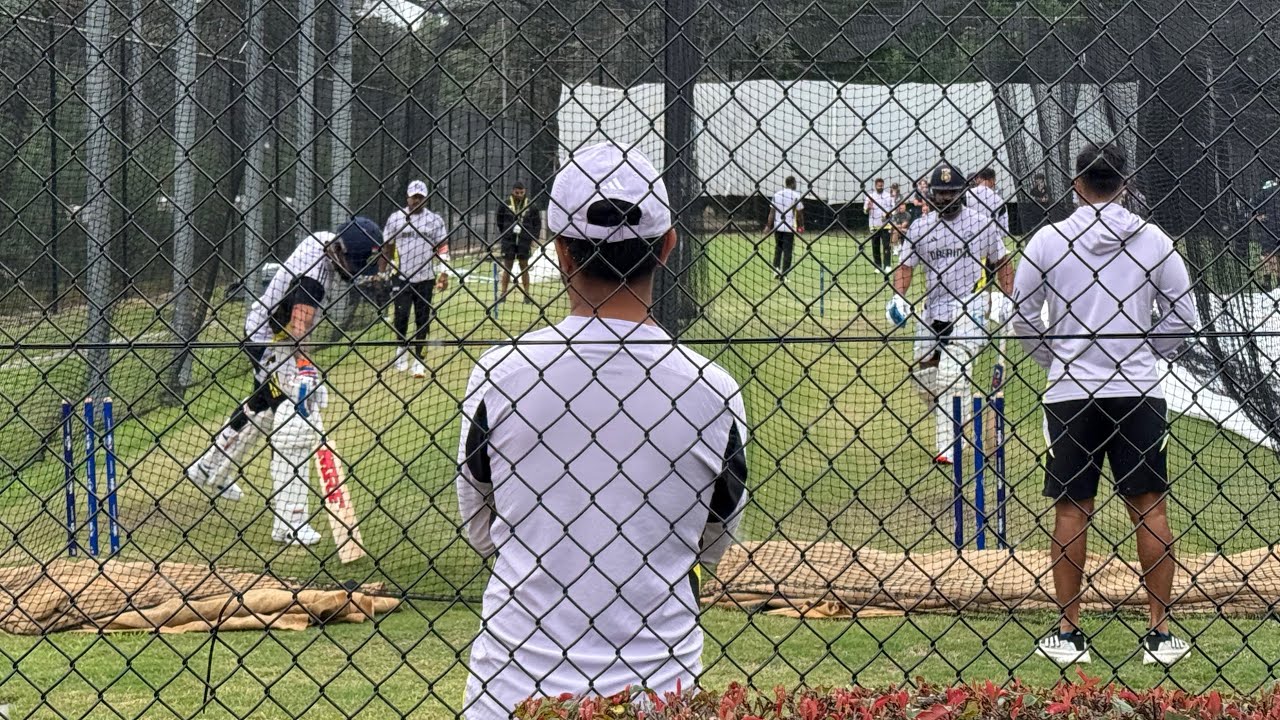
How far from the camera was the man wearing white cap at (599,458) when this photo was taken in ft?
7.69

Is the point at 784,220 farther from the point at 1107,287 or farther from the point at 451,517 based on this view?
the point at 451,517

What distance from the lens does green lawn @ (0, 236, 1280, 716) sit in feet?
12.0

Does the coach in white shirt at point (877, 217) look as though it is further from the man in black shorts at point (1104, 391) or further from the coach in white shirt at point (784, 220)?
the man in black shorts at point (1104, 391)

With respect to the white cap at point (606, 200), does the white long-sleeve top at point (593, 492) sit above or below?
below

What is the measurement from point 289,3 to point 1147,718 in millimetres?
6249

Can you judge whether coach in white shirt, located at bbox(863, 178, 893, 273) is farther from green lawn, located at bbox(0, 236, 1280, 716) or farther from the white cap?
the white cap

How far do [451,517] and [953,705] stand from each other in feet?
18.4

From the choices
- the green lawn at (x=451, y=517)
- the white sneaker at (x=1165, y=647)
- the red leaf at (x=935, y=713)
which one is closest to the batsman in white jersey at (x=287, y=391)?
the green lawn at (x=451, y=517)

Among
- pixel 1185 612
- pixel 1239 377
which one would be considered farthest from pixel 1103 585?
pixel 1239 377

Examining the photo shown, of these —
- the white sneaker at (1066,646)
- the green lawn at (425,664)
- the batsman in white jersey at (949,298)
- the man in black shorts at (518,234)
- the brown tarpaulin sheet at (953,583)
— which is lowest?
the green lawn at (425,664)

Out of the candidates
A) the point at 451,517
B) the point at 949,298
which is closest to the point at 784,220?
the point at 451,517

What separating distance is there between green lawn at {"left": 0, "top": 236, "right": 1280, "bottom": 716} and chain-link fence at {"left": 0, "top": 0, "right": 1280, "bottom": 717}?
56 millimetres

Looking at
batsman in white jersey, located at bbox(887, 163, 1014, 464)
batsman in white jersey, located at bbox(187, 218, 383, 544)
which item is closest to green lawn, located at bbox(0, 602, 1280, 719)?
batsman in white jersey, located at bbox(187, 218, 383, 544)

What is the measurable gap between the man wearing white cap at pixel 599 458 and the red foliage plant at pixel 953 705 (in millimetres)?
143
